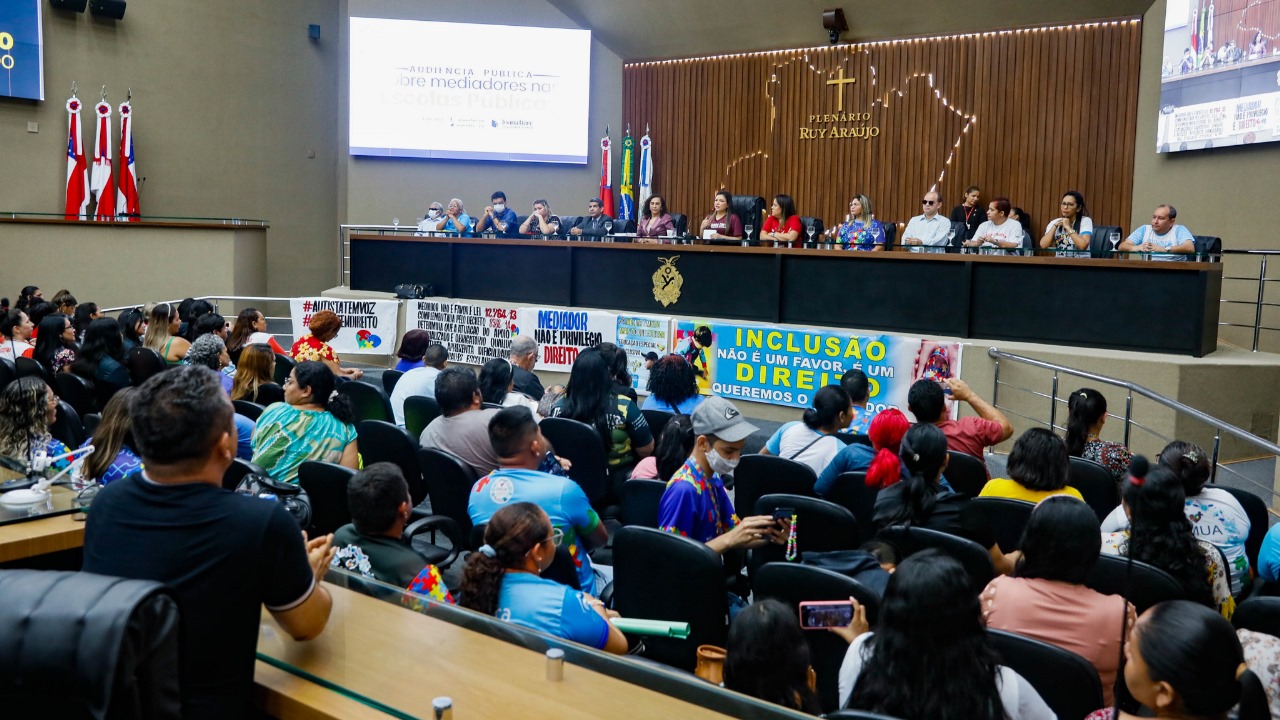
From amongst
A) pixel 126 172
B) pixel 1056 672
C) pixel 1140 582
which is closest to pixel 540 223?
pixel 126 172

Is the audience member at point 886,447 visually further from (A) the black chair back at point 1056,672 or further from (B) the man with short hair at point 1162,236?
(B) the man with short hair at point 1162,236

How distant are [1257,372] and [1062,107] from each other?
4.81m

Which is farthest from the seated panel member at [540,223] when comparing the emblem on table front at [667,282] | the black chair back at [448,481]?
the black chair back at [448,481]

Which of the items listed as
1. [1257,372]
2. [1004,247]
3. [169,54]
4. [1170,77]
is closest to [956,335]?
[1004,247]

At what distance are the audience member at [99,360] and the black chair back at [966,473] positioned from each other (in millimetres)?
4570

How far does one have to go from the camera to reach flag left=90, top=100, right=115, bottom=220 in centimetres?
1226

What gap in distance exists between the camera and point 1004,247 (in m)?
7.81

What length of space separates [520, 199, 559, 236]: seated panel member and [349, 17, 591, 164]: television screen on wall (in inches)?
135

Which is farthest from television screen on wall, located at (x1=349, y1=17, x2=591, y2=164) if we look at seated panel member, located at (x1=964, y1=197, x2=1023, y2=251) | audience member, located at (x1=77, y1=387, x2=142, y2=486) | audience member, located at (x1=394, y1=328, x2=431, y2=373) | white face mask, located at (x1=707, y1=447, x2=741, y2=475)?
audience member, located at (x1=77, y1=387, x2=142, y2=486)

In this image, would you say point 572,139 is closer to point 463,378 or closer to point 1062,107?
point 1062,107

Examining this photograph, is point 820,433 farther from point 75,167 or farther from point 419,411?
point 75,167

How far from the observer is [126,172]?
40.5 ft

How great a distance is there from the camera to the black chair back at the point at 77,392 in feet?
18.6

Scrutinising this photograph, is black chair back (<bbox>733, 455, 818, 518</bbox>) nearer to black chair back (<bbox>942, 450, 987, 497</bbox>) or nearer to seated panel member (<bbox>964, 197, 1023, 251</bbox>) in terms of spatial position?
black chair back (<bbox>942, 450, 987, 497</bbox>)
